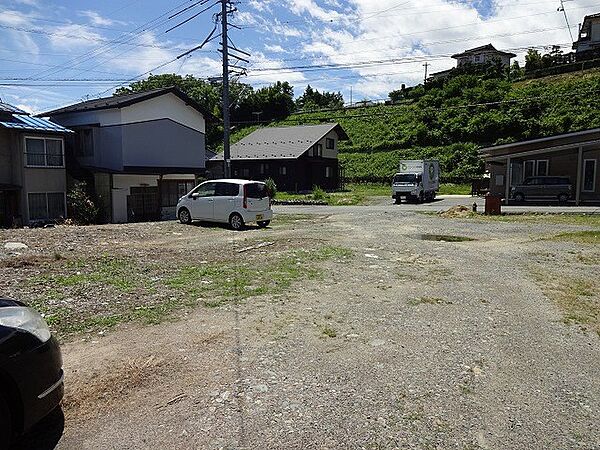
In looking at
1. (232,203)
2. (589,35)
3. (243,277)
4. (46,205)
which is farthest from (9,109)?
(589,35)

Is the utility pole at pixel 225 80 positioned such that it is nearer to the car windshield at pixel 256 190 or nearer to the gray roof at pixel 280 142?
the car windshield at pixel 256 190

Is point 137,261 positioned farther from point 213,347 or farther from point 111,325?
point 213,347

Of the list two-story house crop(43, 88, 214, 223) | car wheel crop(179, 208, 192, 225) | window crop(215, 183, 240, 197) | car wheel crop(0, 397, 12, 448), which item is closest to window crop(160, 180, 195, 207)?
two-story house crop(43, 88, 214, 223)

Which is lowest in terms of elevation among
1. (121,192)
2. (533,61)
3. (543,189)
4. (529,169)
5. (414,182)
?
(121,192)

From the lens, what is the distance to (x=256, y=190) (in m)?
15.5

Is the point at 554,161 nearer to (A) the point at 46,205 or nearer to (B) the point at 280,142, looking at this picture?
(B) the point at 280,142

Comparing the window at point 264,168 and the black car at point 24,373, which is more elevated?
the window at point 264,168

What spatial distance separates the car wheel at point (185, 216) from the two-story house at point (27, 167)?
7.80 m

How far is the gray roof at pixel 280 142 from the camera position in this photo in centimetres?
4122

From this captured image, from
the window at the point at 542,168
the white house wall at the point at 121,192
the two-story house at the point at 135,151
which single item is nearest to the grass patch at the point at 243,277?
the white house wall at the point at 121,192

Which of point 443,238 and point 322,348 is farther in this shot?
point 443,238

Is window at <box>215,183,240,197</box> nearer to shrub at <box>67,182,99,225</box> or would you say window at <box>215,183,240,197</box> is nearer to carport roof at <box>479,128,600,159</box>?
shrub at <box>67,182,99,225</box>

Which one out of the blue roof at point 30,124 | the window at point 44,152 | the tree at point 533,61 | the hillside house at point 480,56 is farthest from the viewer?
the hillside house at point 480,56

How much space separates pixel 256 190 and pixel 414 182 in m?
16.0
